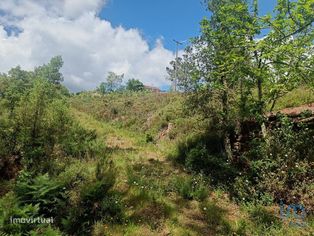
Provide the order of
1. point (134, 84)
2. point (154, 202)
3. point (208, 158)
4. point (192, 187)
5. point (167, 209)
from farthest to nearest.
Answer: point (134, 84), point (208, 158), point (192, 187), point (154, 202), point (167, 209)

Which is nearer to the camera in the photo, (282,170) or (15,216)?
(15,216)

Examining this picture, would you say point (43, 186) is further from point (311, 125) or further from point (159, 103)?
point (159, 103)

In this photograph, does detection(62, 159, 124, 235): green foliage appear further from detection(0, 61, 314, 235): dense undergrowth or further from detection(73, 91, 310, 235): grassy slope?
detection(73, 91, 310, 235): grassy slope

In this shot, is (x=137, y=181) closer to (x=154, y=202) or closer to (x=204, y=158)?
(x=154, y=202)

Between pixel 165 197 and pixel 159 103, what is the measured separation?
18.7 metres

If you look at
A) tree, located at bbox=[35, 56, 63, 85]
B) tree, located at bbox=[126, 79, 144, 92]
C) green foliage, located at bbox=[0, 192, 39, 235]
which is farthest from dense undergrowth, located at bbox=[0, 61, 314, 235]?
tree, located at bbox=[126, 79, 144, 92]

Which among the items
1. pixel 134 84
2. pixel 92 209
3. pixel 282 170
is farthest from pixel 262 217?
pixel 134 84

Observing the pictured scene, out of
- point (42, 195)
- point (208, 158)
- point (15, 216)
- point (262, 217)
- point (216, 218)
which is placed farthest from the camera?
point (208, 158)

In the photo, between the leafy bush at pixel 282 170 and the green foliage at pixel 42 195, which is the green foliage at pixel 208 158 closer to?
the leafy bush at pixel 282 170

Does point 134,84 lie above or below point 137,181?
above

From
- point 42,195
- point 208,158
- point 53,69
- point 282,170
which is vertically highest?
point 53,69

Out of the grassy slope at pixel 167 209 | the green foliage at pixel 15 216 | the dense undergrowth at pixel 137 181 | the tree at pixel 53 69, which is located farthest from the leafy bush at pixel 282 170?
the tree at pixel 53 69

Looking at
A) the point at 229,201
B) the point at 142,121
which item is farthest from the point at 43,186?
the point at 142,121

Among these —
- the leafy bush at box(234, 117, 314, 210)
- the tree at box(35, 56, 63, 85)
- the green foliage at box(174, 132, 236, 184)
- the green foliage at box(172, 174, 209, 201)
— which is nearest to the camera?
the leafy bush at box(234, 117, 314, 210)
